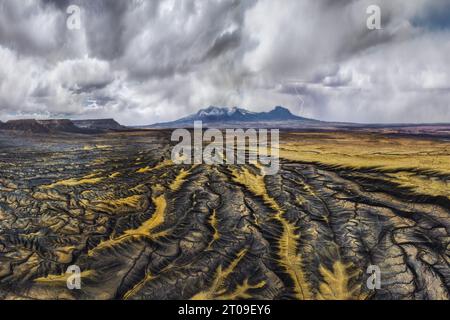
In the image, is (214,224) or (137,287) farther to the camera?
(214,224)

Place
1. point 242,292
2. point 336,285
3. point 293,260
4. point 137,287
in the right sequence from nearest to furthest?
point 242,292 < point 137,287 < point 336,285 < point 293,260

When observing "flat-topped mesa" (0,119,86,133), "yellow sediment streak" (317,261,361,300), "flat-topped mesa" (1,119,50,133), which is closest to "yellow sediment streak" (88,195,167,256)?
"yellow sediment streak" (317,261,361,300)

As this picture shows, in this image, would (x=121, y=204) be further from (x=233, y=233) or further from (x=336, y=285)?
(x=336, y=285)

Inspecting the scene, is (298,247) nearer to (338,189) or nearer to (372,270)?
(372,270)

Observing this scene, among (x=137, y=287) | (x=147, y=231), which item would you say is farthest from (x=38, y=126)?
(x=137, y=287)

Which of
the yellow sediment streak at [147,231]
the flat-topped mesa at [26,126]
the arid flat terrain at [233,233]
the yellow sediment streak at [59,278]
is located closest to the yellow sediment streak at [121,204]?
the arid flat terrain at [233,233]
